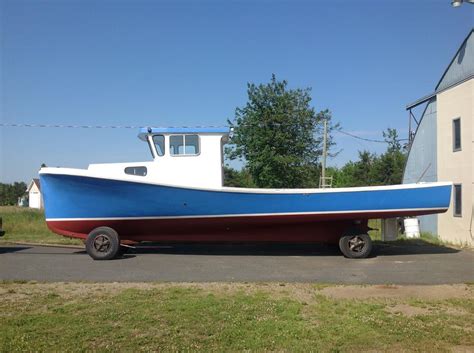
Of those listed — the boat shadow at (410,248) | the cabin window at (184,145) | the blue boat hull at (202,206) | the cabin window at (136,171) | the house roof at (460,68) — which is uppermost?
the house roof at (460,68)

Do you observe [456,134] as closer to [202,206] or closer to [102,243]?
[202,206]

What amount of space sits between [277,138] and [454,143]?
24.5ft

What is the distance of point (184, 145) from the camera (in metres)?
11.5

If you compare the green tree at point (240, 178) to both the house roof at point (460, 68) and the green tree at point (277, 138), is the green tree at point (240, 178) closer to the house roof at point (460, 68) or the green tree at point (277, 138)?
the green tree at point (277, 138)

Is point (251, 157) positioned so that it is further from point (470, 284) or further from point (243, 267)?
point (470, 284)

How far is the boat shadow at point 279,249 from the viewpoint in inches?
447

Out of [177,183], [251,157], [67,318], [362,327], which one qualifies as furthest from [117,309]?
[251,157]

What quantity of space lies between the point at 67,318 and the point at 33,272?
3.45 metres

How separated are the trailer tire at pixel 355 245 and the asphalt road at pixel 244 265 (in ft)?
0.69

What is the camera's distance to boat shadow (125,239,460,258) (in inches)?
447

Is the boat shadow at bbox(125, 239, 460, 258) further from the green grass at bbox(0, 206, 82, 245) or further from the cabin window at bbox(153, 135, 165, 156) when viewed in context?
the green grass at bbox(0, 206, 82, 245)

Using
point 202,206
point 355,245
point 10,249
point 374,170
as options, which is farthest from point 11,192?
point 355,245

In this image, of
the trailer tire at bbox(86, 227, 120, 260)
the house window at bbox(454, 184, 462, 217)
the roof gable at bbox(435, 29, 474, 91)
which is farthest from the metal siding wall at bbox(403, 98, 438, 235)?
the trailer tire at bbox(86, 227, 120, 260)

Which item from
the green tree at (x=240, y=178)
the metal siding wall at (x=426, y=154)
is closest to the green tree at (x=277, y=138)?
the green tree at (x=240, y=178)
